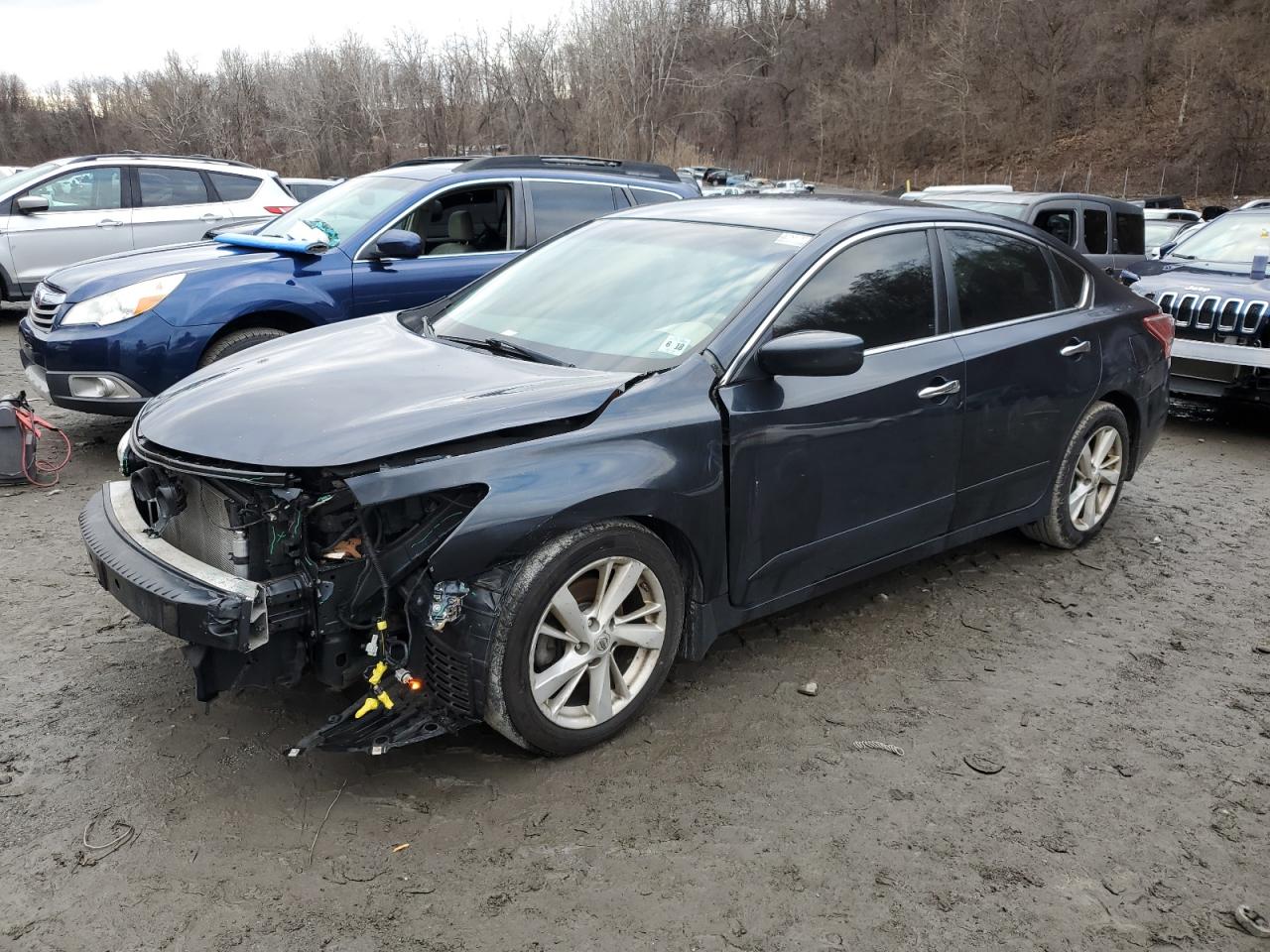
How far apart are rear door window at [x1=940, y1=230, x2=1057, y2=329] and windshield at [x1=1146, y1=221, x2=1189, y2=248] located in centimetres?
1097

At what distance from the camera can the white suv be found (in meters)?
10.9

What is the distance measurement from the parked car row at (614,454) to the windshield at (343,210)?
2.48 m

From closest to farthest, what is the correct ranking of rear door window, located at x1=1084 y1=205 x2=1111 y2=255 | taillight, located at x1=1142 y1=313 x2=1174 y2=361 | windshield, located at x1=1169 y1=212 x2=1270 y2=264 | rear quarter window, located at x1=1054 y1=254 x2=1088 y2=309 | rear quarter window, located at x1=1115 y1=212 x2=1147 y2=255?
rear quarter window, located at x1=1054 y1=254 x2=1088 y2=309
taillight, located at x1=1142 y1=313 x2=1174 y2=361
windshield, located at x1=1169 y1=212 x2=1270 y2=264
rear door window, located at x1=1084 y1=205 x2=1111 y2=255
rear quarter window, located at x1=1115 y1=212 x2=1147 y2=255

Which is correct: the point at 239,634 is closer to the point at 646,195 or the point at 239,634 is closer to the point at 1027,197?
→ the point at 646,195

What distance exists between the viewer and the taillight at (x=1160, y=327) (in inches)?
206

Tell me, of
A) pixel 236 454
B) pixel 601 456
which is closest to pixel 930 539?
pixel 601 456

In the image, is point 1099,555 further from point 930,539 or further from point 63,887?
point 63,887

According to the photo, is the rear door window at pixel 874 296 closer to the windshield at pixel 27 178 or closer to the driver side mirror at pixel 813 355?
the driver side mirror at pixel 813 355

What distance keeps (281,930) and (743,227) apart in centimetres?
294

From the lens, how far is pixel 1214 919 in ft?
8.71

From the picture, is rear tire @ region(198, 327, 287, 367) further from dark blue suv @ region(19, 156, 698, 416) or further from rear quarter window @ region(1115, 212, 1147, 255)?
rear quarter window @ region(1115, 212, 1147, 255)

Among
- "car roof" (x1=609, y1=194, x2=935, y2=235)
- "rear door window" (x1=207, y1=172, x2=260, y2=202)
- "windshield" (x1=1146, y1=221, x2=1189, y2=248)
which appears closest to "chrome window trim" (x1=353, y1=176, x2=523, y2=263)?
"car roof" (x1=609, y1=194, x2=935, y2=235)

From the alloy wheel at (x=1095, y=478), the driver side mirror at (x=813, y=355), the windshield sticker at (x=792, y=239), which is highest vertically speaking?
the windshield sticker at (x=792, y=239)

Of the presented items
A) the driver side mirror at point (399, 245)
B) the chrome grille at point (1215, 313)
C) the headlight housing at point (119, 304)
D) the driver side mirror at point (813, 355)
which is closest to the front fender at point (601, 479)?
the driver side mirror at point (813, 355)
